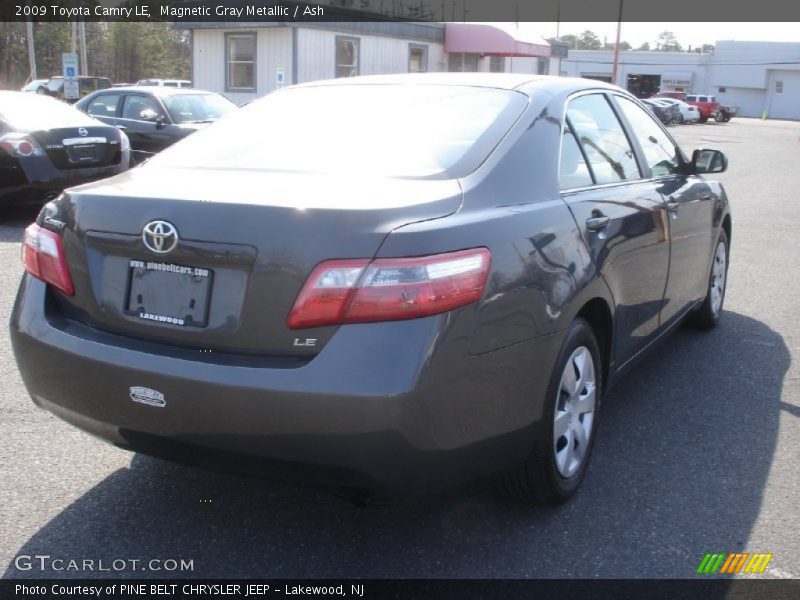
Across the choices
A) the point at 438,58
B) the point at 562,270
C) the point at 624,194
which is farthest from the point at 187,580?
the point at 438,58

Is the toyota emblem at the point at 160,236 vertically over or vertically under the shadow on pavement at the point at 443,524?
over

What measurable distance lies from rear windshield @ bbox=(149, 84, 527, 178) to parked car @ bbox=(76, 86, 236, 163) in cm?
974

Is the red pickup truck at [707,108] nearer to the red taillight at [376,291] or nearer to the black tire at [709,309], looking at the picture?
the black tire at [709,309]

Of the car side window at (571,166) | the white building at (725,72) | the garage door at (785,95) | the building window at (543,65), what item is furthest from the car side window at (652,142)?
the garage door at (785,95)

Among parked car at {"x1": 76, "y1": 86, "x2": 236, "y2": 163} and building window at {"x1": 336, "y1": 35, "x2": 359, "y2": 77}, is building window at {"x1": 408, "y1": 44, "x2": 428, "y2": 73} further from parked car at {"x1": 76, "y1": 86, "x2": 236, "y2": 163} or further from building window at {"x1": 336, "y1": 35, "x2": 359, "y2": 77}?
parked car at {"x1": 76, "y1": 86, "x2": 236, "y2": 163}

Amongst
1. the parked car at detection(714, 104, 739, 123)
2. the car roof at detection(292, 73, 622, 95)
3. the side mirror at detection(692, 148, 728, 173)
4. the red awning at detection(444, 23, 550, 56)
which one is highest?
the red awning at detection(444, 23, 550, 56)

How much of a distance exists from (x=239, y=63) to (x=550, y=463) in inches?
1009

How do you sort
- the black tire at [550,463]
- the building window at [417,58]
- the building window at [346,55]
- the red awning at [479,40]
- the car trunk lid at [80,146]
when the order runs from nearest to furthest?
1. the black tire at [550,463]
2. the car trunk lid at [80,146]
3. the building window at [346,55]
4. the building window at [417,58]
5. the red awning at [479,40]

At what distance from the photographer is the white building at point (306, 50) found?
25.6 metres

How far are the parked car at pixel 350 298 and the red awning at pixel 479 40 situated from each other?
28.4 metres

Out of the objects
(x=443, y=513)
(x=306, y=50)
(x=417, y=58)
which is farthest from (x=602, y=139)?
(x=417, y=58)

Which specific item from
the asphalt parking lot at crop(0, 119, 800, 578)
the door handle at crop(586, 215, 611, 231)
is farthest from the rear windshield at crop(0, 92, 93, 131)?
the door handle at crop(586, 215, 611, 231)

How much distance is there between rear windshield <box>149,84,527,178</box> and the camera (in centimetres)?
312

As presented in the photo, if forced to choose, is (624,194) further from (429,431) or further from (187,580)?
(187,580)
